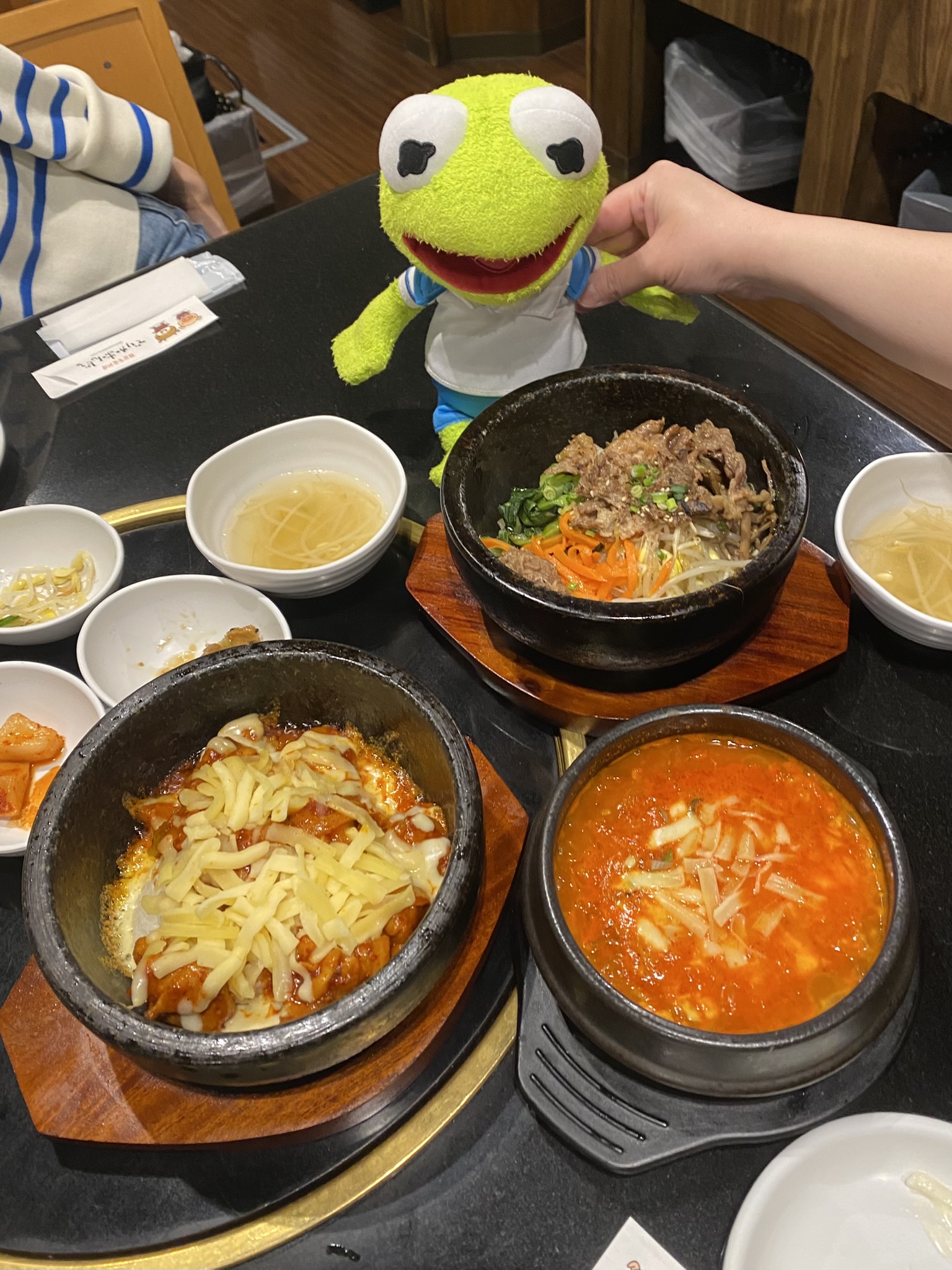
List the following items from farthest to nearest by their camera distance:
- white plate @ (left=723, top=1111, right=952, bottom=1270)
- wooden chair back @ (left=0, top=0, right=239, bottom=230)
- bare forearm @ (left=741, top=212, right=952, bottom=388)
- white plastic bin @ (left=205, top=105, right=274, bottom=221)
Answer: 1. white plastic bin @ (left=205, top=105, right=274, bottom=221)
2. wooden chair back @ (left=0, top=0, right=239, bottom=230)
3. bare forearm @ (left=741, top=212, right=952, bottom=388)
4. white plate @ (left=723, top=1111, right=952, bottom=1270)

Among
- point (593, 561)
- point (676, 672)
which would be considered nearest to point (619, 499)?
point (593, 561)

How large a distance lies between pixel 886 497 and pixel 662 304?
57 centimetres

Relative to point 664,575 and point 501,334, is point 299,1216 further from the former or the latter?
point 501,334

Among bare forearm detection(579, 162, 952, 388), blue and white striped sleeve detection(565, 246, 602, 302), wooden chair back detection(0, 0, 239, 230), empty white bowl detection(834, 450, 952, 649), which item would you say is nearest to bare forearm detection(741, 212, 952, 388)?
bare forearm detection(579, 162, 952, 388)

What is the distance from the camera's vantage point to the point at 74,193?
2.34 m

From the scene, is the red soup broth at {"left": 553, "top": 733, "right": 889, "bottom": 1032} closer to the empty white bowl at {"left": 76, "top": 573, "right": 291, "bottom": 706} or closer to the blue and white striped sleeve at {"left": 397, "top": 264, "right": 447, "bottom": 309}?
the empty white bowl at {"left": 76, "top": 573, "right": 291, "bottom": 706}

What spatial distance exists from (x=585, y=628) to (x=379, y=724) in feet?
1.02

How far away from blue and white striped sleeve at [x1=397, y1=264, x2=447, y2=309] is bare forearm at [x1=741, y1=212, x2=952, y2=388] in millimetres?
545

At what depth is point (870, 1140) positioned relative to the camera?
0.87 m

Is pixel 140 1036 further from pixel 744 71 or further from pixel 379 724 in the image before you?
pixel 744 71

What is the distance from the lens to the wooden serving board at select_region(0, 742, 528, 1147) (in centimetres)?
94

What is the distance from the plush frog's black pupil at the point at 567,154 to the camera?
129cm

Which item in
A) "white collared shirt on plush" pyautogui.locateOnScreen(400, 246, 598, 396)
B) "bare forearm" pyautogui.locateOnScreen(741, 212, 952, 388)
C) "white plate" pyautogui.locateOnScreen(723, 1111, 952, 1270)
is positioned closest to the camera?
"white plate" pyautogui.locateOnScreen(723, 1111, 952, 1270)

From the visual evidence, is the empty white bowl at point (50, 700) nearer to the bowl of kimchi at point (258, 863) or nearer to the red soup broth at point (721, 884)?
the bowl of kimchi at point (258, 863)
